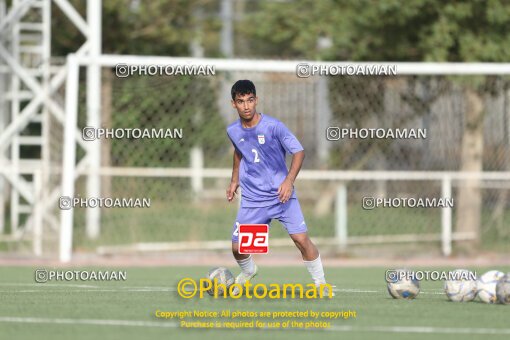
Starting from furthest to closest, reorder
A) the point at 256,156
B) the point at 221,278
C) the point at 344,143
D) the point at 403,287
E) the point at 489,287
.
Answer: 1. the point at 344,143
2. the point at 256,156
3. the point at 221,278
4. the point at 403,287
5. the point at 489,287

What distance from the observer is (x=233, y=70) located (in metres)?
17.9

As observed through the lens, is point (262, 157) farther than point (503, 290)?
Yes

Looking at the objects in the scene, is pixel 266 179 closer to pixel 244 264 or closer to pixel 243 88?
pixel 244 264

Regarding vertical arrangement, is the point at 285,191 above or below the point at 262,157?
below

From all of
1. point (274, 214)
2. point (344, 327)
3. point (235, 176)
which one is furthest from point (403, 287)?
point (344, 327)

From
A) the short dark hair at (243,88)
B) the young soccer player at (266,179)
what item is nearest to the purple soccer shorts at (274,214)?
the young soccer player at (266,179)

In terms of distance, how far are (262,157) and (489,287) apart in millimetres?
2412

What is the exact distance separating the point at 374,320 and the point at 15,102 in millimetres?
12429

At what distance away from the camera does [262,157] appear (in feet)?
34.0

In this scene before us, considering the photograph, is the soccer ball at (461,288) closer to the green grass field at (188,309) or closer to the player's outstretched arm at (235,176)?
the green grass field at (188,309)

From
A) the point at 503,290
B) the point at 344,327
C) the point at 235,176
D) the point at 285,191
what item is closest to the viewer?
the point at 344,327

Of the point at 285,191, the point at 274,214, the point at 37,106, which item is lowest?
the point at 274,214

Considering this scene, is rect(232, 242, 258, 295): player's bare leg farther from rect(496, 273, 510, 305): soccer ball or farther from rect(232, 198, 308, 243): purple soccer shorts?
rect(496, 273, 510, 305): soccer ball

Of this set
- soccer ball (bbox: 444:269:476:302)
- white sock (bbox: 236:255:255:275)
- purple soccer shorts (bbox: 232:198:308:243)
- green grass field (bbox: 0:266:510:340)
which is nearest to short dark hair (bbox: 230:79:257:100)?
purple soccer shorts (bbox: 232:198:308:243)
